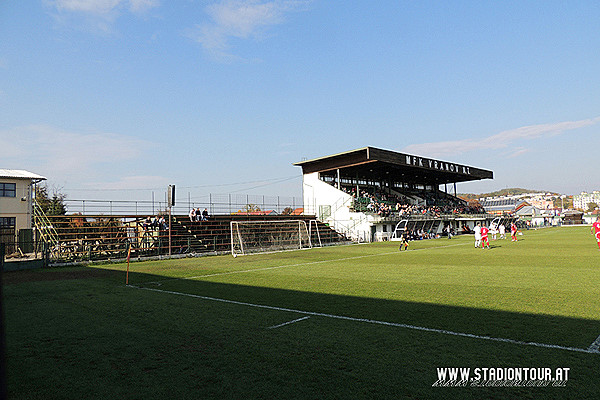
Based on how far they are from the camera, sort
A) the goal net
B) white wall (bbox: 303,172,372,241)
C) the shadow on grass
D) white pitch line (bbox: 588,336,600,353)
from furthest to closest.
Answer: white wall (bbox: 303,172,372,241)
the goal net
white pitch line (bbox: 588,336,600,353)
the shadow on grass

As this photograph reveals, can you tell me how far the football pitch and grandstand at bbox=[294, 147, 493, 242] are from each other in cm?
3006

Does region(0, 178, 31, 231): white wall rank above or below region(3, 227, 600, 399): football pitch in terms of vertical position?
above

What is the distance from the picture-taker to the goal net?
94.5ft

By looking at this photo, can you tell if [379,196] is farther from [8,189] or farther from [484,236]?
[8,189]

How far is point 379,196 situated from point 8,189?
38.3 metres

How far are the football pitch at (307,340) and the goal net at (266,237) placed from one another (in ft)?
52.7

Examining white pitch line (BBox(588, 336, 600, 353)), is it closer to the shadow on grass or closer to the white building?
the shadow on grass

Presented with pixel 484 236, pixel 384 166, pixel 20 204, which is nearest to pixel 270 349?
pixel 484 236

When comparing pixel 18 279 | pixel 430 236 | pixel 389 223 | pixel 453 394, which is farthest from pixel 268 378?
pixel 430 236

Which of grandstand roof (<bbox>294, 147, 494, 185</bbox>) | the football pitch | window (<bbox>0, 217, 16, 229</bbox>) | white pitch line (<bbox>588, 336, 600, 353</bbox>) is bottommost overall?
white pitch line (<bbox>588, 336, 600, 353</bbox>)

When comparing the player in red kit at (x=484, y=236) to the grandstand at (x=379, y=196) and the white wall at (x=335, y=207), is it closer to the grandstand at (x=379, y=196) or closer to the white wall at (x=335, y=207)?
the grandstand at (x=379, y=196)

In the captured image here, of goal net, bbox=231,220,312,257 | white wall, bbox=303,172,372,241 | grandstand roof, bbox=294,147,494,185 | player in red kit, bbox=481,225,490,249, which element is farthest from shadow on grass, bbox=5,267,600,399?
grandstand roof, bbox=294,147,494,185

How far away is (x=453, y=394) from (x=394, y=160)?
40950mm

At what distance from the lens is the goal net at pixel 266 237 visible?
28812 mm
